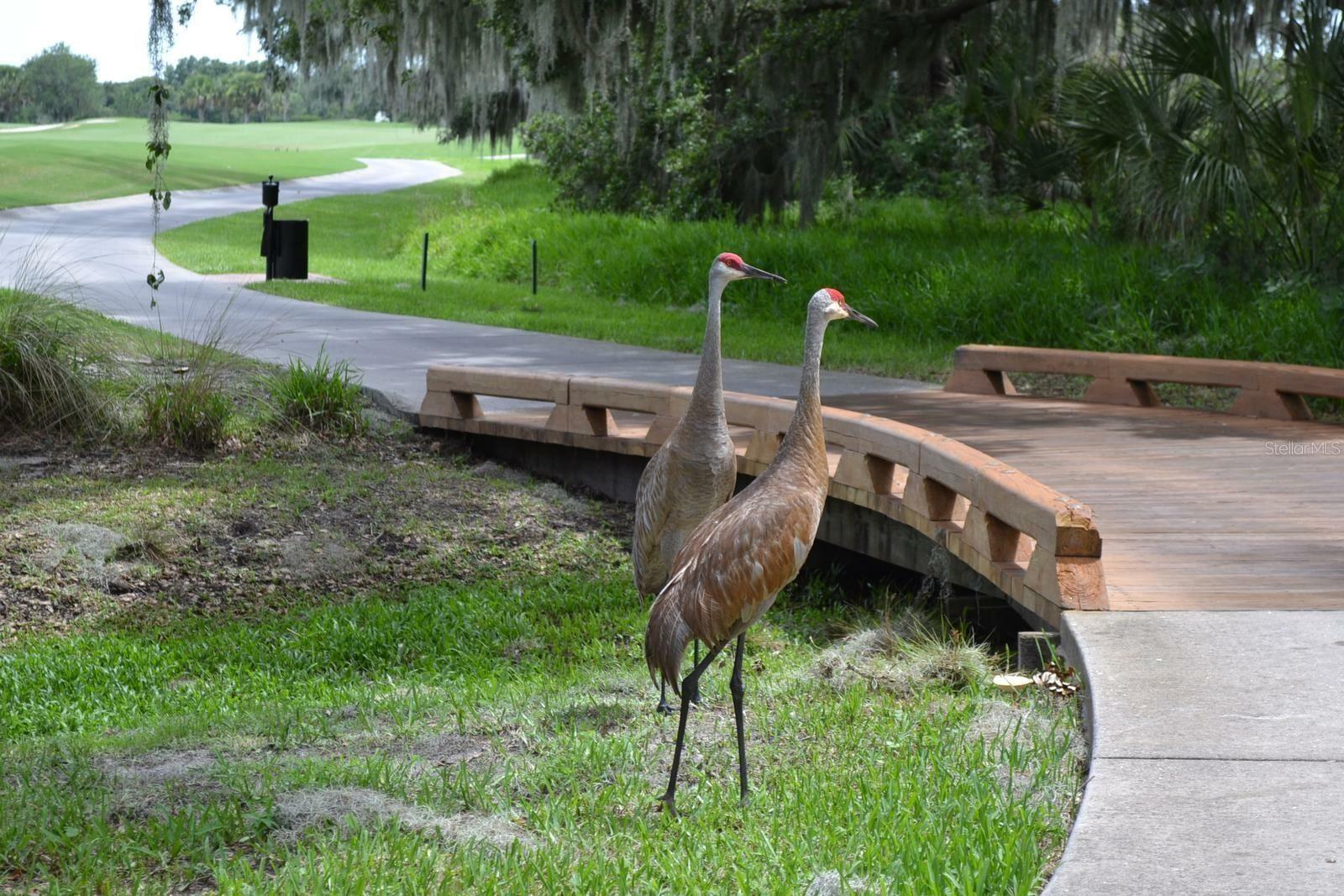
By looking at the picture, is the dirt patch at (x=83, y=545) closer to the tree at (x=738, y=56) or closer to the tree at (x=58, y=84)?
the tree at (x=738, y=56)

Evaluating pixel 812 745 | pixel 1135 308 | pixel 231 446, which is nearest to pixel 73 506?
pixel 231 446

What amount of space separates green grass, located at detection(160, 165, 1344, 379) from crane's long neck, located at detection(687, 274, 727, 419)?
25.4 feet

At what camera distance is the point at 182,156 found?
63562 mm

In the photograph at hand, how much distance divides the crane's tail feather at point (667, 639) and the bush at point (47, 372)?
7.49m

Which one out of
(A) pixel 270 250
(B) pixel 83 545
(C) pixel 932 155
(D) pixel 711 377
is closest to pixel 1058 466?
(D) pixel 711 377

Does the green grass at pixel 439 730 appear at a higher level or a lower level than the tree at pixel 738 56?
lower

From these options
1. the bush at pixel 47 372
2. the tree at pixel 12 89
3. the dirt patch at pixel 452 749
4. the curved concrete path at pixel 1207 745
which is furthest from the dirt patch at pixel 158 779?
the tree at pixel 12 89

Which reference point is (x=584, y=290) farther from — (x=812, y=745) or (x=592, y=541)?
(x=812, y=745)

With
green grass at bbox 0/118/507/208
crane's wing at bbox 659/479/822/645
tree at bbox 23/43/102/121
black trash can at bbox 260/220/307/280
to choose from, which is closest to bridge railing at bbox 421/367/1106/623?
crane's wing at bbox 659/479/822/645

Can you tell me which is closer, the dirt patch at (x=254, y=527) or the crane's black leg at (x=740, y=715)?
the crane's black leg at (x=740, y=715)

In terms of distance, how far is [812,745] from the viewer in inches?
217

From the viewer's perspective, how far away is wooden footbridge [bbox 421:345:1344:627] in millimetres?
6328

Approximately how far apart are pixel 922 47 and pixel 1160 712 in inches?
647

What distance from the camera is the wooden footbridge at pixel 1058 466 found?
20.8 feet
